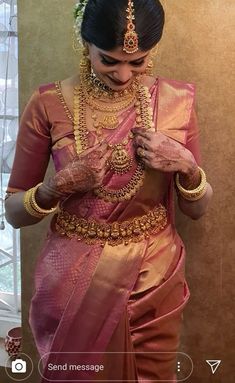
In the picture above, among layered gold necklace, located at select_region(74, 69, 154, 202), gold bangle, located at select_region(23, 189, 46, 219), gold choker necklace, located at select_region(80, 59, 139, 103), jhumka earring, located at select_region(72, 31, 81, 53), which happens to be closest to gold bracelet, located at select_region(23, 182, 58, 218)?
gold bangle, located at select_region(23, 189, 46, 219)

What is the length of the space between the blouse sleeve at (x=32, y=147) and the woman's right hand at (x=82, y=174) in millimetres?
105

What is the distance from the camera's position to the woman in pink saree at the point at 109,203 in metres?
0.87

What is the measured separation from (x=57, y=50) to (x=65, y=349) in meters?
0.70

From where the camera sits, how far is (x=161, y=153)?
2.81ft

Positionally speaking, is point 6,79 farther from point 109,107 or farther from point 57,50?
point 109,107

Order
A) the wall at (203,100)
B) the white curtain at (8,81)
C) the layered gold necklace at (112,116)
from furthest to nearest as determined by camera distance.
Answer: the white curtain at (8,81) < the wall at (203,100) < the layered gold necklace at (112,116)

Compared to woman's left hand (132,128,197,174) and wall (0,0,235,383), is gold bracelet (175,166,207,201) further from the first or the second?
wall (0,0,235,383)

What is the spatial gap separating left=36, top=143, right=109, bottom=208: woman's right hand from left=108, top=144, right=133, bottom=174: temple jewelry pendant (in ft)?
0.06

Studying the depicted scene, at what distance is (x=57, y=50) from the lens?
1.22 meters

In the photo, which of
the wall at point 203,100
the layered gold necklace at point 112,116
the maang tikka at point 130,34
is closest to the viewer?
the maang tikka at point 130,34

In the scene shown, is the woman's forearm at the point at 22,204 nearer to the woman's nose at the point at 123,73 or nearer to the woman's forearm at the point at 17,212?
the woman's forearm at the point at 17,212

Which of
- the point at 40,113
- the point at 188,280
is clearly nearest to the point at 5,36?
the point at 40,113

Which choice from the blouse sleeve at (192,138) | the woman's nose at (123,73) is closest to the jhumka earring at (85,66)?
the woman's nose at (123,73)

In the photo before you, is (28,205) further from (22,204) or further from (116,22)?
(116,22)
